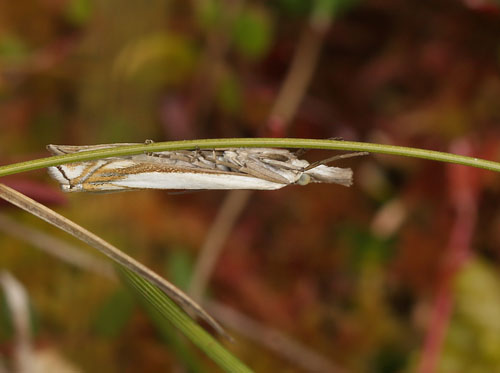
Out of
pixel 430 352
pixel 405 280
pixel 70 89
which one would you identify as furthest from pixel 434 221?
pixel 70 89

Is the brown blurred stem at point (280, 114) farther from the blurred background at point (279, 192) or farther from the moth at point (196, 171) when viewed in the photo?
the moth at point (196, 171)

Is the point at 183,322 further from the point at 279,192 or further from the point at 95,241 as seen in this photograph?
the point at 279,192

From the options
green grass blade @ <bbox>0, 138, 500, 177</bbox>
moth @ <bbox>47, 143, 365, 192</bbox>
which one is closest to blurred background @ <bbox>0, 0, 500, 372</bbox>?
moth @ <bbox>47, 143, 365, 192</bbox>

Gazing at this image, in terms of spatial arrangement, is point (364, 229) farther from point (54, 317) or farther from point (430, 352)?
point (54, 317)

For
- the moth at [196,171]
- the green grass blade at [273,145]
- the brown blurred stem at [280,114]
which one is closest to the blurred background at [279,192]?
the brown blurred stem at [280,114]

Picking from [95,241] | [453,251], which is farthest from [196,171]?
[453,251]
